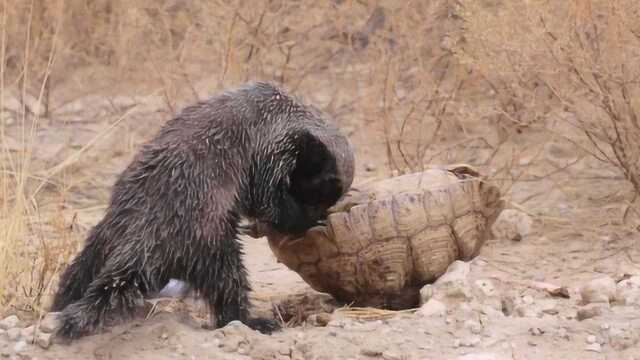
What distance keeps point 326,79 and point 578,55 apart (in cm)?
312

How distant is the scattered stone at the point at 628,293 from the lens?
15.3 ft

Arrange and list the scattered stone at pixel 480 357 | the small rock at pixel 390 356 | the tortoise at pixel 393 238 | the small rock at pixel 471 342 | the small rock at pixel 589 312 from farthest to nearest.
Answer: the tortoise at pixel 393 238 < the small rock at pixel 589 312 < the small rock at pixel 471 342 < the small rock at pixel 390 356 < the scattered stone at pixel 480 357

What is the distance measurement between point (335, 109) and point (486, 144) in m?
1.27

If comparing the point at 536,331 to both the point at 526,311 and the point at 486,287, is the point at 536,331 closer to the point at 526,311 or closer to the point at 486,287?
the point at 526,311

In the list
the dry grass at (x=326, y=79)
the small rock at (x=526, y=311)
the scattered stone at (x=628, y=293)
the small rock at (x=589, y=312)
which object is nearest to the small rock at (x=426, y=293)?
the small rock at (x=526, y=311)

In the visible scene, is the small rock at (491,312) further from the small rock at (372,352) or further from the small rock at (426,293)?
the small rock at (372,352)

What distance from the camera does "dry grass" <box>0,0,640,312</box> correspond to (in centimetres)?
603

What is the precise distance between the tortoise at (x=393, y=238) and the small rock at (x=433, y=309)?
0.31 meters

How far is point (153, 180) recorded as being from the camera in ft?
15.3

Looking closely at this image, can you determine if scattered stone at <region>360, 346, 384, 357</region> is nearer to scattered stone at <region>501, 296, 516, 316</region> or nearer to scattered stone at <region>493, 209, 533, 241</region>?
scattered stone at <region>501, 296, 516, 316</region>

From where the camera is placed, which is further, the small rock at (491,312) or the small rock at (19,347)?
the small rock at (491,312)

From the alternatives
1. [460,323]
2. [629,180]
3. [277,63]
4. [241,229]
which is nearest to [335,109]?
[277,63]

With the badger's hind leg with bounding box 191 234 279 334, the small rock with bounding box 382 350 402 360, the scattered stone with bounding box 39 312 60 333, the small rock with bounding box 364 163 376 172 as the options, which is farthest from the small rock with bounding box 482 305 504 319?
the small rock with bounding box 364 163 376 172

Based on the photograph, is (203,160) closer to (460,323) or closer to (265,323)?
(265,323)
